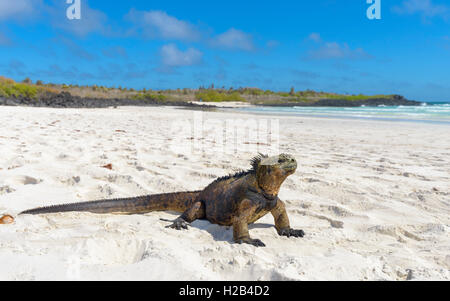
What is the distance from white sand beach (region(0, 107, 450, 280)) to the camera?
2.08 m

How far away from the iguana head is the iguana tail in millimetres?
802

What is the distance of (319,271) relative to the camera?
82.0 inches

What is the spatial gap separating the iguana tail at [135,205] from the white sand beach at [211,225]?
8cm

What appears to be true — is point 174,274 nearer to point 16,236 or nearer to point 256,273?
point 256,273

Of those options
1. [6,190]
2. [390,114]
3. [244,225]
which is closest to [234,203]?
[244,225]

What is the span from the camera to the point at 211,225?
10.0 feet

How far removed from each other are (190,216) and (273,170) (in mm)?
893

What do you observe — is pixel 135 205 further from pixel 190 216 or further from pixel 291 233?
pixel 291 233

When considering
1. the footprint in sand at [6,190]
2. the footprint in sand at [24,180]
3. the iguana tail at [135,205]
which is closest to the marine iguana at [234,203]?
the iguana tail at [135,205]
